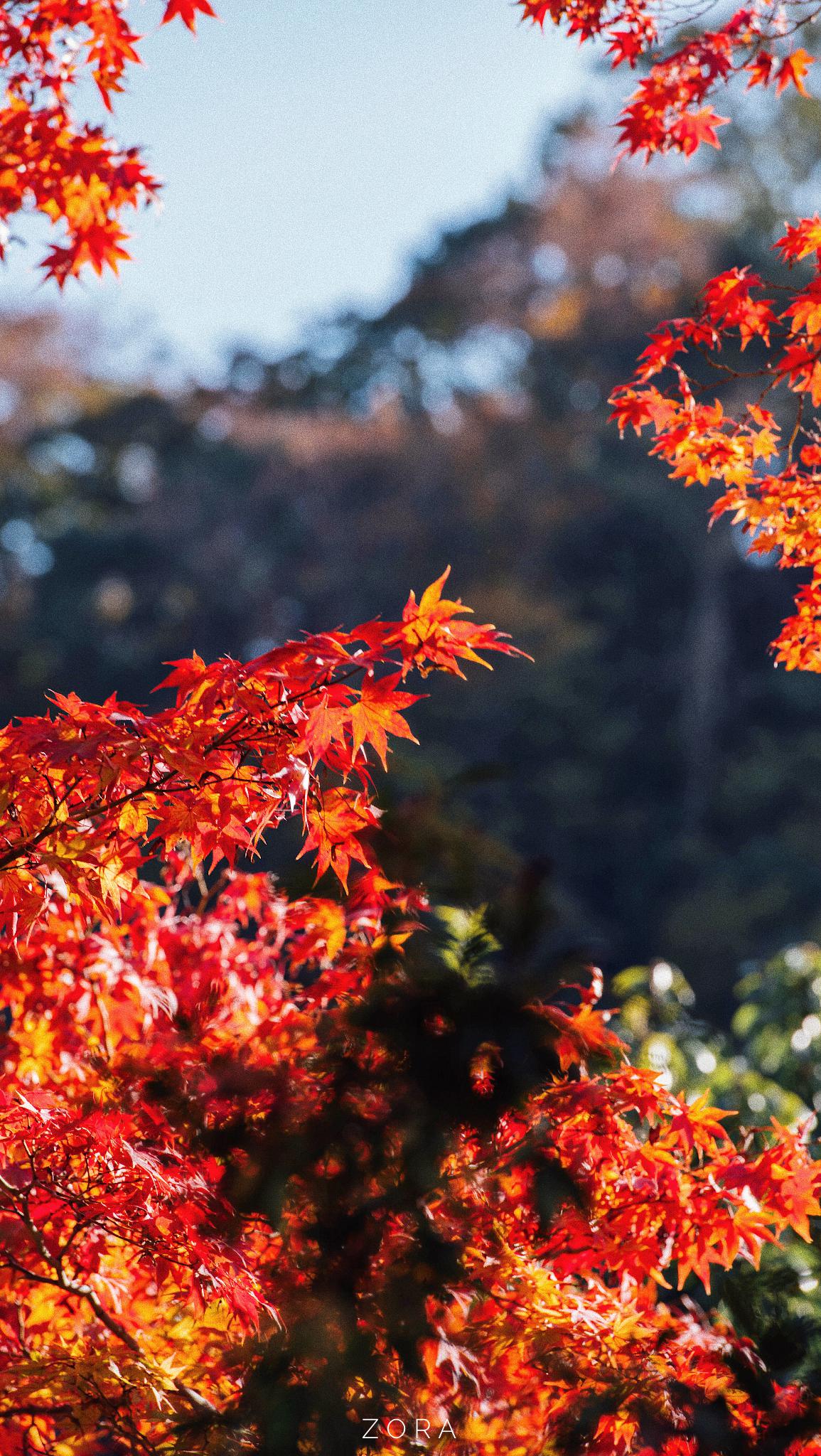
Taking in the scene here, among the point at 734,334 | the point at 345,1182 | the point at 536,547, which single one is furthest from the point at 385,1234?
the point at 536,547

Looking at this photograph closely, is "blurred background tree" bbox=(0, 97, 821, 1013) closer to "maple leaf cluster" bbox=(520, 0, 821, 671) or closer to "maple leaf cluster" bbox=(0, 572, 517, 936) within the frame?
"maple leaf cluster" bbox=(520, 0, 821, 671)

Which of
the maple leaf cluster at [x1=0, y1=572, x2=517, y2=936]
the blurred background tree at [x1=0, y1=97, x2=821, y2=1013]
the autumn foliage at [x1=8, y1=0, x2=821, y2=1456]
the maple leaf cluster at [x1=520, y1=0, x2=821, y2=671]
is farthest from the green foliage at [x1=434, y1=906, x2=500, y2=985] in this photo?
the blurred background tree at [x1=0, y1=97, x2=821, y2=1013]

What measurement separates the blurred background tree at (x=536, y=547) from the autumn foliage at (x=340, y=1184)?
37.8 feet

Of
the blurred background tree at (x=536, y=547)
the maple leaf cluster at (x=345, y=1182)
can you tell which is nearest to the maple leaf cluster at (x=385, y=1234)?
the maple leaf cluster at (x=345, y=1182)

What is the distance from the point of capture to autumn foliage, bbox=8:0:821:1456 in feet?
5.60

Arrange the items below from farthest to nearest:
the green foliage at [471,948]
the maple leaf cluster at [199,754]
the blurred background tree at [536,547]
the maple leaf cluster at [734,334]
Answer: the blurred background tree at [536,547] → the maple leaf cluster at [734,334] → the green foliage at [471,948] → the maple leaf cluster at [199,754]

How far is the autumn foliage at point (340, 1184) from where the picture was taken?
5.60 feet

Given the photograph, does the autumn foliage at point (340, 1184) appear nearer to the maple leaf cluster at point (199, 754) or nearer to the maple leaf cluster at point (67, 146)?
the maple leaf cluster at point (199, 754)

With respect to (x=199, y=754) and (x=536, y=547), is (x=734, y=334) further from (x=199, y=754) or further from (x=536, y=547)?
(x=536, y=547)

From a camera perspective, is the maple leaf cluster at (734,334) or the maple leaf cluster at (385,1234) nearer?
the maple leaf cluster at (385,1234)

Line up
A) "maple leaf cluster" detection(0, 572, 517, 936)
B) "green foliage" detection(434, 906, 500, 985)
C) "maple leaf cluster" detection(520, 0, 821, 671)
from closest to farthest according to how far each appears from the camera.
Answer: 1. "maple leaf cluster" detection(0, 572, 517, 936)
2. "green foliage" detection(434, 906, 500, 985)
3. "maple leaf cluster" detection(520, 0, 821, 671)

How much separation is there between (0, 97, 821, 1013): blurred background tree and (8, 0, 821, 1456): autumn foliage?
11.5m

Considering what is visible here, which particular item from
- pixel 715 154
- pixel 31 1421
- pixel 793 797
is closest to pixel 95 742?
pixel 31 1421

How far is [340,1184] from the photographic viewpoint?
5.78ft
